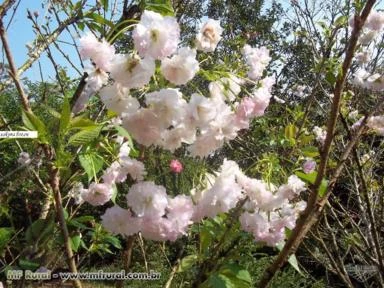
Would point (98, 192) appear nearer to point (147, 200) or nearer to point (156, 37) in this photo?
point (147, 200)

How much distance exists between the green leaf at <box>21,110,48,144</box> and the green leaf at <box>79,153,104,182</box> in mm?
172

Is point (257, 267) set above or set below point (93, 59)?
above

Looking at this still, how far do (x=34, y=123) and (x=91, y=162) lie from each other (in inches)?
8.7

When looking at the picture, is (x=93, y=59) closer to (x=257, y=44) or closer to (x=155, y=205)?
(x=155, y=205)

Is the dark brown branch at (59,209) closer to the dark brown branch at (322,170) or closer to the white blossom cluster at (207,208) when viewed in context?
the white blossom cluster at (207,208)

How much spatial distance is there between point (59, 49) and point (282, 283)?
136 inches

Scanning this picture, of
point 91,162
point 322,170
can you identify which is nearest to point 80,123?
point 91,162

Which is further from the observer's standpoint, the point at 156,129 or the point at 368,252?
the point at 368,252

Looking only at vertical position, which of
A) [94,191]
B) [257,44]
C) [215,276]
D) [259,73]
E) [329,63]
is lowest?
[215,276]

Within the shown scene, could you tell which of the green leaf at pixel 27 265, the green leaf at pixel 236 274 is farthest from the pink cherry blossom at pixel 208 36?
the green leaf at pixel 27 265

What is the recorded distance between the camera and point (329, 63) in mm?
2439

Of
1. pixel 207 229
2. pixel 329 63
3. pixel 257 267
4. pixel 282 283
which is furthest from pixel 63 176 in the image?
pixel 282 283

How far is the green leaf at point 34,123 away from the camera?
3.11 ft

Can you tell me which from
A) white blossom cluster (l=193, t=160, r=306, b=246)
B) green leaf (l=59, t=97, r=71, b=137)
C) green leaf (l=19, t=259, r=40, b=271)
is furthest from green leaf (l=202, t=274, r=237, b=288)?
green leaf (l=19, t=259, r=40, b=271)
